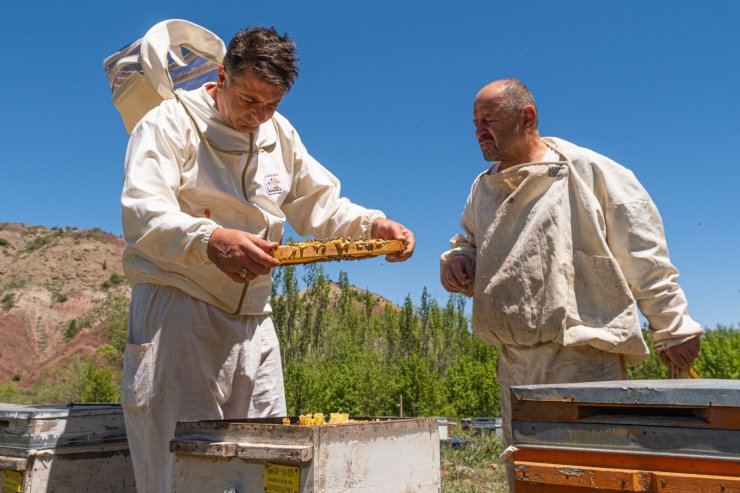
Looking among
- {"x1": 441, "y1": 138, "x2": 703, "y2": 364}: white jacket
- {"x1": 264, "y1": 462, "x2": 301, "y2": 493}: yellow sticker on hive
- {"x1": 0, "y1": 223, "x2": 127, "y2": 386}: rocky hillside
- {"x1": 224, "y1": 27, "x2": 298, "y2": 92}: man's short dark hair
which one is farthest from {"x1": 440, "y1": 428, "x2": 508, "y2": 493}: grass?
{"x1": 0, "y1": 223, "x2": 127, "y2": 386}: rocky hillside

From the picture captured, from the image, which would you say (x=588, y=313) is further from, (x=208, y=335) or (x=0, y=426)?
(x=0, y=426)

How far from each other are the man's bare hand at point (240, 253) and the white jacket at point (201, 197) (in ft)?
0.23

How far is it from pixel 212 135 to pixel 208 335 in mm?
974

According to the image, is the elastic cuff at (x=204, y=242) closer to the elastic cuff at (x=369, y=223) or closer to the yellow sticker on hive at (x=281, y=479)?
the yellow sticker on hive at (x=281, y=479)

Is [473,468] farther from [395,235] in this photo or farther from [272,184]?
[272,184]

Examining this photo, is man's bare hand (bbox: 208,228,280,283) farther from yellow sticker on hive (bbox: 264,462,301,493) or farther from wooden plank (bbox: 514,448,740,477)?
wooden plank (bbox: 514,448,740,477)

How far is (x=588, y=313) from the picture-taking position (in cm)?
304

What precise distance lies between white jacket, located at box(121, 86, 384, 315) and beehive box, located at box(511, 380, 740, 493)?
4.85 feet

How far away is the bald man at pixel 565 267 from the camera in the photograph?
300 cm

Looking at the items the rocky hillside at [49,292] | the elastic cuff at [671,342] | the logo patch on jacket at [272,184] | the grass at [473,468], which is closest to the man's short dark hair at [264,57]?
the logo patch on jacket at [272,184]

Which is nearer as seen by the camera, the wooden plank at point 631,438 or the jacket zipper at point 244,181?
the wooden plank at point 631,438

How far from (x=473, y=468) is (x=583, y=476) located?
27.5ft

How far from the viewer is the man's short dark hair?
121 inches

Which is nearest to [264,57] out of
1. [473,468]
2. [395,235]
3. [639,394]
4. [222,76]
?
[222,76]
